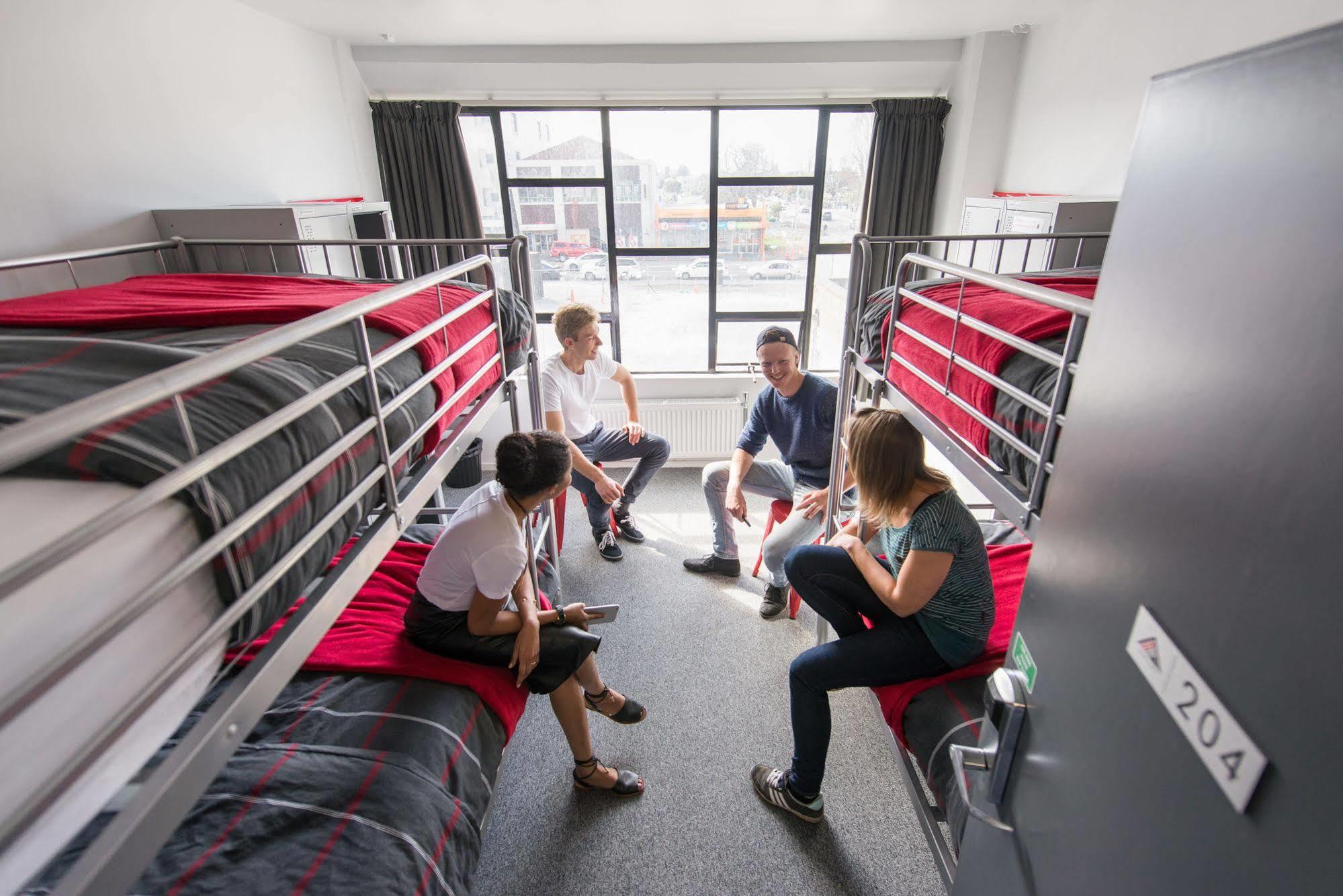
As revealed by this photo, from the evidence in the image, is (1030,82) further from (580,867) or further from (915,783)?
(580,867)

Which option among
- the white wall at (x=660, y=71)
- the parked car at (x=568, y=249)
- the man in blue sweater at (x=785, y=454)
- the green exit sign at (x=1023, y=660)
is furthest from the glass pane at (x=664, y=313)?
the green exit sign at (x=1023, y=660)

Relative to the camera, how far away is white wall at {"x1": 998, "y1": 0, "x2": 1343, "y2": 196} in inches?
82.0

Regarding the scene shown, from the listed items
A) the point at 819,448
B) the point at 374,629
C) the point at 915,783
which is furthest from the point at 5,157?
the point at 915,783

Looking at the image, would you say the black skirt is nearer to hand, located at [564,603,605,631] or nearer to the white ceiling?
hand, located at [564,603,605,631]

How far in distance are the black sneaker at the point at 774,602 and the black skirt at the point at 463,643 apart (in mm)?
1266

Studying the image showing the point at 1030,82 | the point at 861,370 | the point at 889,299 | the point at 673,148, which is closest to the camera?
the point at 889,299

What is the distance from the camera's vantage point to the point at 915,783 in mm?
1479

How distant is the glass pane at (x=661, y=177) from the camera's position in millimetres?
3760

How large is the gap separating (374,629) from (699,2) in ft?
9.25

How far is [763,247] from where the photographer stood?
4086mm

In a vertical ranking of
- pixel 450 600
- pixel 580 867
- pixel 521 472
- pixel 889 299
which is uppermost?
pixel 889 299

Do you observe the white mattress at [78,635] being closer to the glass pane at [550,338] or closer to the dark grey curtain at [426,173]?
the dark grey curtain at [426,173]

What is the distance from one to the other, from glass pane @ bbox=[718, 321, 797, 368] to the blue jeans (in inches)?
105

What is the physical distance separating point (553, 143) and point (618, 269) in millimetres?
856
